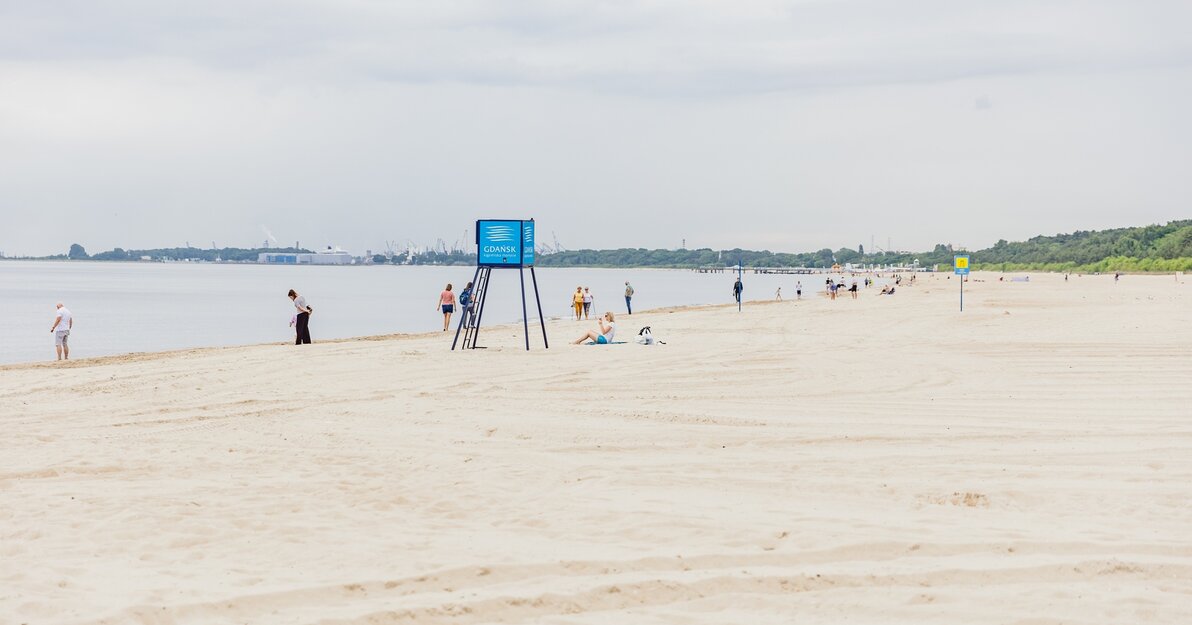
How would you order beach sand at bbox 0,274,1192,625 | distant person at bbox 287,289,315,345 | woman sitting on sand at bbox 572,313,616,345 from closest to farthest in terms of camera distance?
beach sand at bbox 0,274,1192,625 < woman sitting on sand at bbox 572,313,616,345 < distant person at bbox 287,289,315,345

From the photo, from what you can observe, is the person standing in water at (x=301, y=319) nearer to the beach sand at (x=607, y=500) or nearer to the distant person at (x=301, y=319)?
the distant person at (x=301, y=319)

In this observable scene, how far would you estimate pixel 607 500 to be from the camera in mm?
7340

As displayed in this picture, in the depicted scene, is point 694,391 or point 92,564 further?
point 694,391

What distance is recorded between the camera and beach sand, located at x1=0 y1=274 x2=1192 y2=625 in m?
5.18

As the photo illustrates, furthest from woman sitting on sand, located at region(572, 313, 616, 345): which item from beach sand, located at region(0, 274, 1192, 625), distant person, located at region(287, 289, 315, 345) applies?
distant person, located at region(287, 289, 315, 345)

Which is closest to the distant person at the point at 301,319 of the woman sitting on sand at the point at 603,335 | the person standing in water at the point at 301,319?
the person standing in water at the point at 301,319

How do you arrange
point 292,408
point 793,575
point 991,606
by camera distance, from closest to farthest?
point 991,606 < point 793,575 < point 292,408

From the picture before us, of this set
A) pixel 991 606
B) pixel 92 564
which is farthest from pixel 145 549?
A: pixel 991 606

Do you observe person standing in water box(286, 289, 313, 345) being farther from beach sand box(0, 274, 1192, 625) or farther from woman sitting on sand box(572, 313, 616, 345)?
beach sand box(0, 274, 1192, 625)

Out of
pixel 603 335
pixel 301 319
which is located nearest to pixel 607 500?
pixel 603 335

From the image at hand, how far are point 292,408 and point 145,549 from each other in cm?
653

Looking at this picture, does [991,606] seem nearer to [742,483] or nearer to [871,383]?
[742,483]

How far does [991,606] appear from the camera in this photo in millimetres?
4980

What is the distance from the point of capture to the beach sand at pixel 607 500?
5184 millimetres
